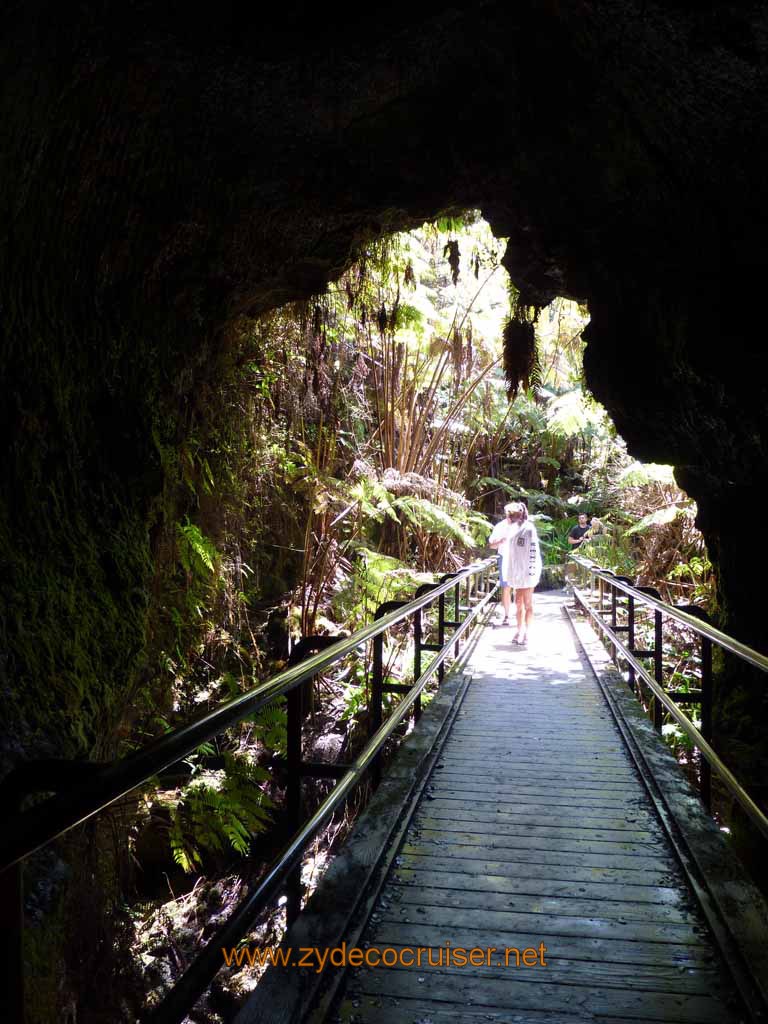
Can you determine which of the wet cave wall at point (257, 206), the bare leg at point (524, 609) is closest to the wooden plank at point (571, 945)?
the wet cave wall at point (257, 206)

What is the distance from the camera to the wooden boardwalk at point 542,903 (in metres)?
2.17

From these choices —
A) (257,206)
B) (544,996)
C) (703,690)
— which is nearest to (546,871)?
(544,996)

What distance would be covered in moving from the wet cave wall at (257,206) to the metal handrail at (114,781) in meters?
1.80

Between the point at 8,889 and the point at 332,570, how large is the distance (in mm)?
8349

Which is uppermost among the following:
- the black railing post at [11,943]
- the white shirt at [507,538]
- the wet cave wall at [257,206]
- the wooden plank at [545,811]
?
the wet cave wall at [257,206]

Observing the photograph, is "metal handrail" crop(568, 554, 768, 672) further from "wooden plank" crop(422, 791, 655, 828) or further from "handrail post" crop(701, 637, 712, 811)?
"wooden plank" crop(422, 791, 655, 828)

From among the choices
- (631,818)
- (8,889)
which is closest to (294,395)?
(631,818)

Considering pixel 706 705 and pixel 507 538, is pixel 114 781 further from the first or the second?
pixel 507 538

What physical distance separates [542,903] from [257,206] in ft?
14.7

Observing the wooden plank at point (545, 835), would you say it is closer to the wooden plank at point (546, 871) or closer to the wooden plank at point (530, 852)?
the wooden plank at point (530, 852)

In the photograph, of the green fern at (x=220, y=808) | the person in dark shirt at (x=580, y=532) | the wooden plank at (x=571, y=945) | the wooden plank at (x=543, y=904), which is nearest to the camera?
the wooden plank at (x=571, y=945)

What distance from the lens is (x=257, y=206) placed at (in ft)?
16.2

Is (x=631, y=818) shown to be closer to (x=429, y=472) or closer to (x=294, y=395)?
(x=294, y=395)

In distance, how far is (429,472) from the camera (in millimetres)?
13008
